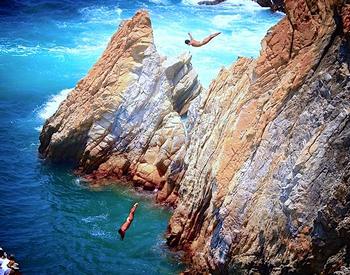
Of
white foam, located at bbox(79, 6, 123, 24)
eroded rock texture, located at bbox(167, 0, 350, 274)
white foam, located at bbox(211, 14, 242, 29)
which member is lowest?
white foam, located at bbox(211, 14, 242, 29)

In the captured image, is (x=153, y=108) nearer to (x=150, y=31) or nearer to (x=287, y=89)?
(x=150, y=31)

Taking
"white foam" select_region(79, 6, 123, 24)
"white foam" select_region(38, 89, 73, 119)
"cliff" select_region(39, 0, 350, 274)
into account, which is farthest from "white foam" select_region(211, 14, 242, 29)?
"cliff" select_region(39, 0, 350, 274)

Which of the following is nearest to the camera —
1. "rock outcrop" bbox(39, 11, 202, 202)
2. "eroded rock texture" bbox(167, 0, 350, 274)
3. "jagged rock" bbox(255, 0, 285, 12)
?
"eroded rock texture" bbox(167, 0, 350, 274)

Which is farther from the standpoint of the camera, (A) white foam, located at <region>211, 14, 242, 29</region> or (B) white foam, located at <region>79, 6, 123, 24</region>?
(A) white foam, located at <region>211, 14, 242, 29</region>

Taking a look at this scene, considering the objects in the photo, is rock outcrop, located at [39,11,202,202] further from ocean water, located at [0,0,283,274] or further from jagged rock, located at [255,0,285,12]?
jagged rock, located at [255,0,285,12]

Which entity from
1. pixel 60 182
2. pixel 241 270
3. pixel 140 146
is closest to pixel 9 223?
pixel 60 182

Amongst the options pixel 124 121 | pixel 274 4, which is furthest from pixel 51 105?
pixel 274 4

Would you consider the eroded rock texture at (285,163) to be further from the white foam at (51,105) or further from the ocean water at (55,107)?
the white foam at (51,105)
